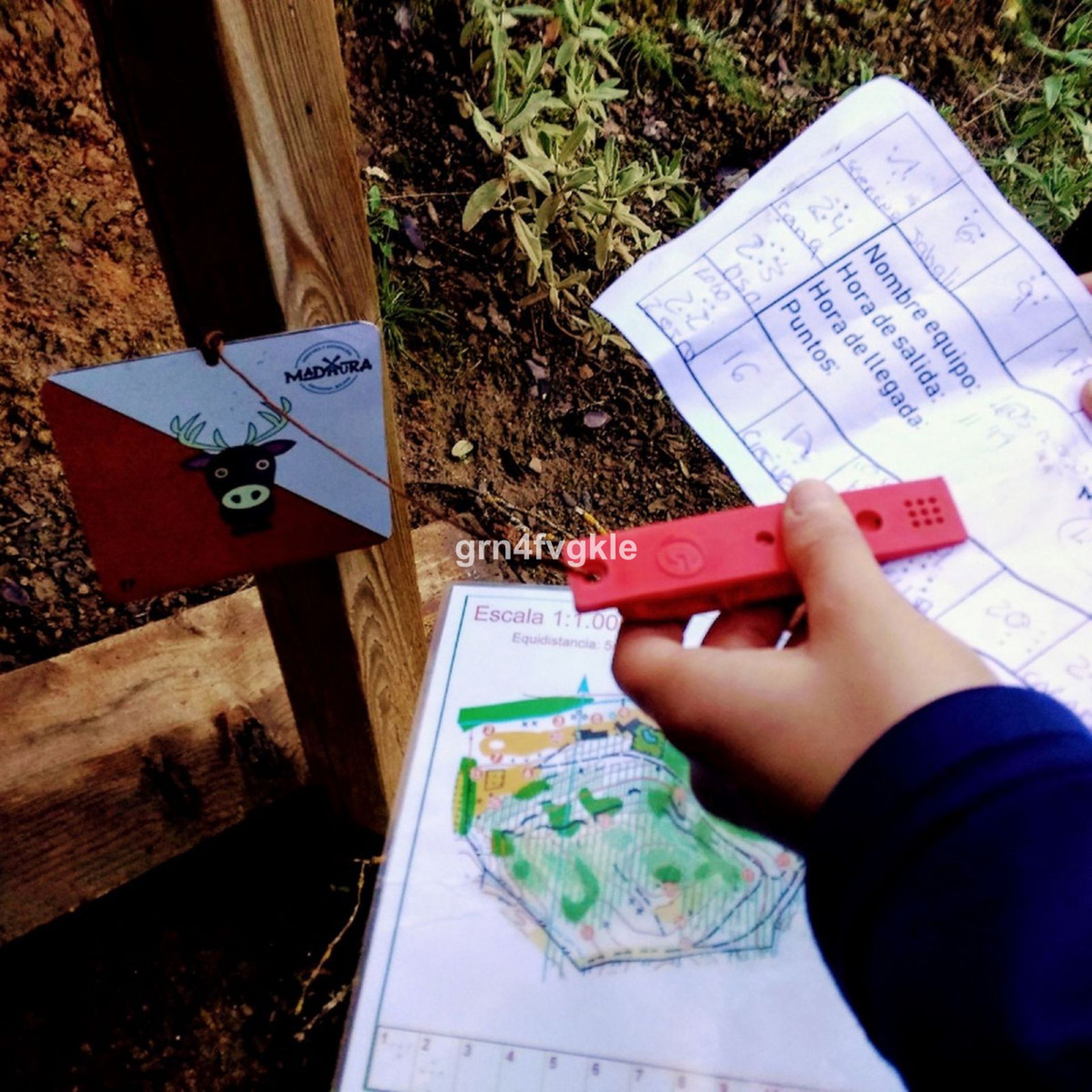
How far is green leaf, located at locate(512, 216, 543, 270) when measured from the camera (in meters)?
1.36

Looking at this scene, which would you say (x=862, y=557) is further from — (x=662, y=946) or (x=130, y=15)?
(x=130, y=15)

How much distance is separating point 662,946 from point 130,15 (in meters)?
0.68

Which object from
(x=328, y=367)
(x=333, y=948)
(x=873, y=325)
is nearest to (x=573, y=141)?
(x=873, y=325)

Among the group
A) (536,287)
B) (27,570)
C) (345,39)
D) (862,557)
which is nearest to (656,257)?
(862,557)

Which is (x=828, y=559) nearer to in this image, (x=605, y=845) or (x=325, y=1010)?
(x=605, y=845)

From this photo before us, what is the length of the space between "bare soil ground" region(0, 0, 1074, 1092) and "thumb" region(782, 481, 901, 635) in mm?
837

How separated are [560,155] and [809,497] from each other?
39.3 inches

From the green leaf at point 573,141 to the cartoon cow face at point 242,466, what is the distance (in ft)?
2.98

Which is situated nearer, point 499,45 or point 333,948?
point 333,948

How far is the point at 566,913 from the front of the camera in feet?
2.29

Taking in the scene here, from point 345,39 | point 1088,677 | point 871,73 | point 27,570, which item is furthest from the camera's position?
point 871,73

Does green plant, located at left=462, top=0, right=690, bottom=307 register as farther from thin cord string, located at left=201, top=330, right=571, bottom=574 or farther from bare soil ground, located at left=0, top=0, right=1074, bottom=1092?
thin cord string, located at left=201, top=330, right=571, bottom=574

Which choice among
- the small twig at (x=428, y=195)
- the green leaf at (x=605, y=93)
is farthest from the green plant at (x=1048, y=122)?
the small twig at (x=428, y=195)

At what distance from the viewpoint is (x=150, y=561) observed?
0.61m
